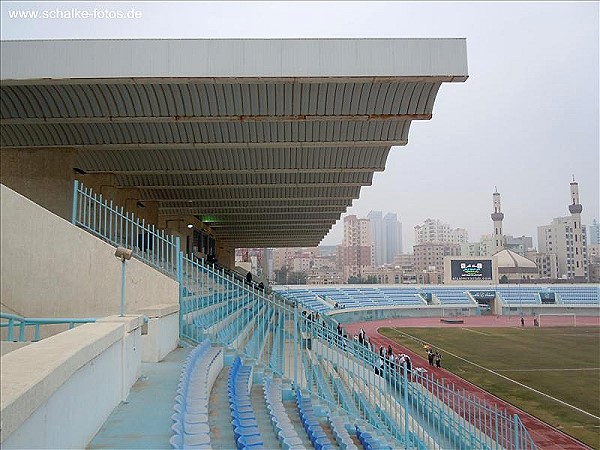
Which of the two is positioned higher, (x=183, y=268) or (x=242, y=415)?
(x=183, y=268)

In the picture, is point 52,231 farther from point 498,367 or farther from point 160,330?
point 498,367

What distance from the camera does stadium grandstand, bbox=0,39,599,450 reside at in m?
4.86

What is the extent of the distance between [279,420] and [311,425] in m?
0.81

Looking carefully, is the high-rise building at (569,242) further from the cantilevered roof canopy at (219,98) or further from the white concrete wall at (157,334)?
the white concrete wall at (157,334)

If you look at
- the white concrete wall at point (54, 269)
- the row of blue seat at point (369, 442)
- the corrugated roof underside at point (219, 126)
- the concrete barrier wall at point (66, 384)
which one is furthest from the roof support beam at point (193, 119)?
the concrete barrier wall at point (66, 384)

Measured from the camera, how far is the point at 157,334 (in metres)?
7.67

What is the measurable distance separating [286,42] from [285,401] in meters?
7.33

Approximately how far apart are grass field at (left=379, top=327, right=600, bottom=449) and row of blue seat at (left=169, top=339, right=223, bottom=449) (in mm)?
12548

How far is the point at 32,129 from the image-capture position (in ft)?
49.8

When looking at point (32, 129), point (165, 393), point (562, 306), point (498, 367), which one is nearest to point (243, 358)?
point (165, 393)

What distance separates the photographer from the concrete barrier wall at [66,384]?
266 centimetres

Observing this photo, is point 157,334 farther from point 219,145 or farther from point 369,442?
point 219,145

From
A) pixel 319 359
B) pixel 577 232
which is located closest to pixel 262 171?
pixel 319 359

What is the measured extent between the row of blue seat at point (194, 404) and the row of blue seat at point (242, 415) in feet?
1.12
